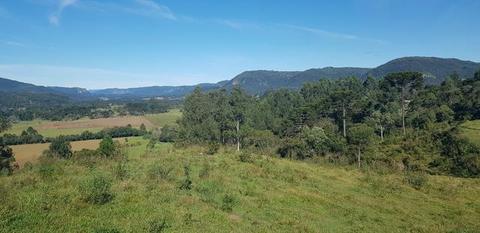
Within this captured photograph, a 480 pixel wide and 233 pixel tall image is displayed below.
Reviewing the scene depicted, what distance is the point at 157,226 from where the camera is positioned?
41.9 feet

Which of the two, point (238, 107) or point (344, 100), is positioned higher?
point (344, 100)

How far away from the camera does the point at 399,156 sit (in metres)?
53.6

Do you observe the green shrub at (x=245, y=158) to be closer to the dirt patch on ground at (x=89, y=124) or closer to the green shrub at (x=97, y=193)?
the green shrub at (x=97, y=193)

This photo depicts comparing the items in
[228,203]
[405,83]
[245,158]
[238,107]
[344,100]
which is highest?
[405,83]

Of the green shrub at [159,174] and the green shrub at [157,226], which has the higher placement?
the green shrub at [157,226]

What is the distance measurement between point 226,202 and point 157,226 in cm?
534

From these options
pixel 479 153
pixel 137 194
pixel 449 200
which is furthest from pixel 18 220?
pixel 479 153

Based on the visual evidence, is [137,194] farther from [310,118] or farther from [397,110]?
[397,110]

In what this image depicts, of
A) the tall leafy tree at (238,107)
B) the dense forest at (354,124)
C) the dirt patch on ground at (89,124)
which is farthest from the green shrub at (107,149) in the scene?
the dirt patch on ground at (89,124)

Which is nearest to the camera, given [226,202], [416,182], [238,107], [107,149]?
[226,202]

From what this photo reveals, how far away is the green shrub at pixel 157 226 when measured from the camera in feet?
41.3

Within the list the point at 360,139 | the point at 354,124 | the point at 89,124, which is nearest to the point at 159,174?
the point at 360,139

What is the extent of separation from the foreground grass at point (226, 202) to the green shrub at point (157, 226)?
4 cm

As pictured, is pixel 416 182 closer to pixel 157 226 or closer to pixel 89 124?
pixel 157 226
